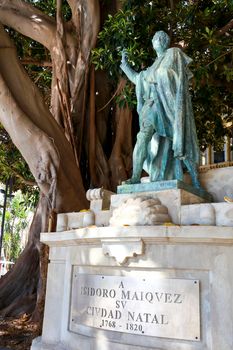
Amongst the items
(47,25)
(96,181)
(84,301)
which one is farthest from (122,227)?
(47,25)

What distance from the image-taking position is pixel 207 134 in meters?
8.70

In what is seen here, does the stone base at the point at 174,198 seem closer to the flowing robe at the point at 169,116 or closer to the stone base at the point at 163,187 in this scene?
the stone base at the point at 163,187

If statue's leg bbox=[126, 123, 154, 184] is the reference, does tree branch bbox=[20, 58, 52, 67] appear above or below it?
above

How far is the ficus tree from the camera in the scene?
567 centimetres

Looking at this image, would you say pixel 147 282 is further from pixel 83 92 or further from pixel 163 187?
pixel 83 92

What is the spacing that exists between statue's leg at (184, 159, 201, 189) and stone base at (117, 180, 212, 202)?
0.31ft

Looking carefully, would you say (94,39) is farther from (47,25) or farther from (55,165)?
Result: (55,165)

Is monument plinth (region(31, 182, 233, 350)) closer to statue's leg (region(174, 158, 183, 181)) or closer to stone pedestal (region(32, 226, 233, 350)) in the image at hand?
stone pedestal (region(32, 226, 233, 350))

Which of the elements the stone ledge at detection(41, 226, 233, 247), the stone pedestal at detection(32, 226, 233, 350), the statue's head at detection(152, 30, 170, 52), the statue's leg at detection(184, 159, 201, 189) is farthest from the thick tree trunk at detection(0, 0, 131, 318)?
the statue's head at detection(152, 30, 170, 52)

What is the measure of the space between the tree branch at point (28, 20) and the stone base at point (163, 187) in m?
4.44

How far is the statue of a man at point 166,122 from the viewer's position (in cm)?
379

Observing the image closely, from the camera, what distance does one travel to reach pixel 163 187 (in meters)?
3.61

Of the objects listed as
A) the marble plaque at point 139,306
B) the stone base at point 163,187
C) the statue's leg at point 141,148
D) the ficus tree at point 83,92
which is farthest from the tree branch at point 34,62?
the marble plaque at point 139,306

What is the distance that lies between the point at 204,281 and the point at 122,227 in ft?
2.50
